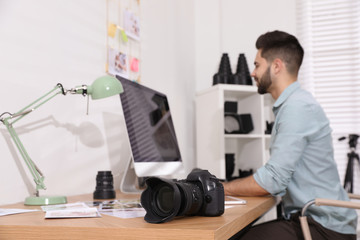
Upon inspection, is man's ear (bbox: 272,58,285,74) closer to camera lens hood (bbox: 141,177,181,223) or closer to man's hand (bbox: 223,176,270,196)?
man's hand (bbox: 223,176,270,196)

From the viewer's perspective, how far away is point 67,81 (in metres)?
1.72

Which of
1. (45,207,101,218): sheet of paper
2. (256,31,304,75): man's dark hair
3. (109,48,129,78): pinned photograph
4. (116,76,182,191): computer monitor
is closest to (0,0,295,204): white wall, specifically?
(109,48,129,78): pinned photograph

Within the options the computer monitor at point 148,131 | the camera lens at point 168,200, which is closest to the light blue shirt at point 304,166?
the computer monitor at point 148,131

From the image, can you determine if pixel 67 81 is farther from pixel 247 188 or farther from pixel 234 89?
pixel 234 89

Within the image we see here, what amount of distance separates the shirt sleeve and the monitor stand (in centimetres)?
58

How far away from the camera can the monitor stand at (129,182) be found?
70.6 inches

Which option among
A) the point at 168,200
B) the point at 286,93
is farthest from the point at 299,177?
the point at 168,200

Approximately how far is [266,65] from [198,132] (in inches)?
43.7

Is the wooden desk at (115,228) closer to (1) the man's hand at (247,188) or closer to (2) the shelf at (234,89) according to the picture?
(1) the man's hand at (247,188)

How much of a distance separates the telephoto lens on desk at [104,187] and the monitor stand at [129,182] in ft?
0.72

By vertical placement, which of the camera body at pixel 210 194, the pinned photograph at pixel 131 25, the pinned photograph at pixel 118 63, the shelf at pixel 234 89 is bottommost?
the camera body at pixel 210 194

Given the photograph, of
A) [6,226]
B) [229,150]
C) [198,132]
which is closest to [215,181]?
[6,226]

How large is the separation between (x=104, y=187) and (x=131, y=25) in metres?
1.13

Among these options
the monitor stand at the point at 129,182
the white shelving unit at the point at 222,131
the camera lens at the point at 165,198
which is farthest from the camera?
the white shelving unit at the point at 222,131
